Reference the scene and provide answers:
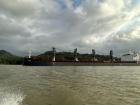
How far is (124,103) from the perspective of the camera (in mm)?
15875

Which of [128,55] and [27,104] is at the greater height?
[128,55]

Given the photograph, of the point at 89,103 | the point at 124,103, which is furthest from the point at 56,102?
the point at 124,103

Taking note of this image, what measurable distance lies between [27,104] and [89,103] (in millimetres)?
4279

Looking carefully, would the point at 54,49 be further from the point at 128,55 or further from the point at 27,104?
the point at 27,104

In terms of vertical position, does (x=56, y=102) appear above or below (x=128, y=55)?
below

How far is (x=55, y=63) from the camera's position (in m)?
109

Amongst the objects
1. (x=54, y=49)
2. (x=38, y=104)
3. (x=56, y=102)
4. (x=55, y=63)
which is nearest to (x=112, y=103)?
(x=56, y=102)

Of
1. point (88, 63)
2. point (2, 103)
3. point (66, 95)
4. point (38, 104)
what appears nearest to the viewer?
point (2, 103)

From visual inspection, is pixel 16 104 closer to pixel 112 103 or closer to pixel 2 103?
pixel 2 103

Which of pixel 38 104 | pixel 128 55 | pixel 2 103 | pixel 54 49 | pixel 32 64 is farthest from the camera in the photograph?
pixel 128 55

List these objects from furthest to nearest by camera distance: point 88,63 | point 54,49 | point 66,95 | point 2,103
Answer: point 54,49 < point 88,63 < point 66,95 < point 2,103

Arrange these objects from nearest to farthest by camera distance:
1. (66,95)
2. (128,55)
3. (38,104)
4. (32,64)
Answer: (38,104) < (66,95) < (32,64) < (128,55)

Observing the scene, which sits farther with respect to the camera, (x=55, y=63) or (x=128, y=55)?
(x=128, y=55)

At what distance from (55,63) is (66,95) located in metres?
91.0
